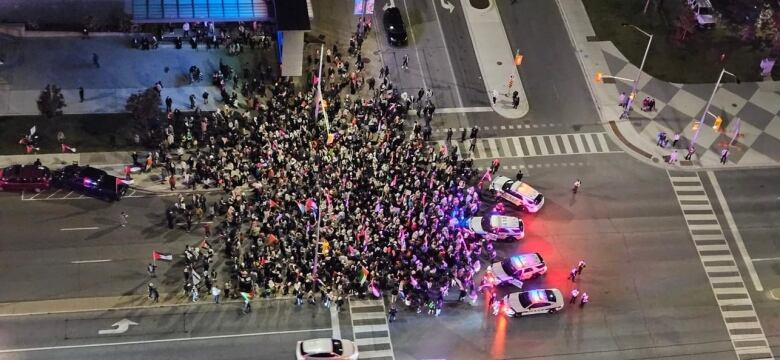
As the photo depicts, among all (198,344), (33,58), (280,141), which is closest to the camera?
(198,344)

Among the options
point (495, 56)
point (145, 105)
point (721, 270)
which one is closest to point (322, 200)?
point (145, 105)

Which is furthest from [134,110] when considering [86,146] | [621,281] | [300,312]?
[621,281]

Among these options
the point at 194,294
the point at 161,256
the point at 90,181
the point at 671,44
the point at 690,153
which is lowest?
the point at 194,294

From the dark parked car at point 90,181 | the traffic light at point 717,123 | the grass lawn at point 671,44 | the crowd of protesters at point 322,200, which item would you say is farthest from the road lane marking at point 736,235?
the dark parked car at point 90,181

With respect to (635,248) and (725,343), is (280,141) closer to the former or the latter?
(635,248)

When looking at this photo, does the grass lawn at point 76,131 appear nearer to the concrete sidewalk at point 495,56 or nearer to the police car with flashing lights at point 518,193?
the police car with flashing lights at point 518,193

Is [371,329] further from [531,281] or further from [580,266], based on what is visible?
[580,266]
